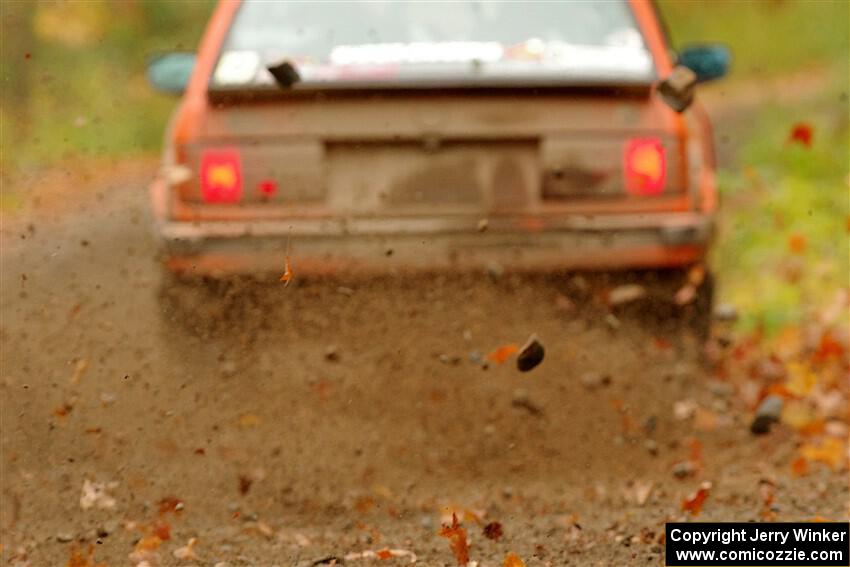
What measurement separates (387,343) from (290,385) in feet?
1.30

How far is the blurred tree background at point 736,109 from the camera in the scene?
23.5ft

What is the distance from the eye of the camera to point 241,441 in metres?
4.35

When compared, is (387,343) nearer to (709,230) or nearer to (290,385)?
(290,385)

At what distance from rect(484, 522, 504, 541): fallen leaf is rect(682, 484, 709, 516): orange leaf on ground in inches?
25.6

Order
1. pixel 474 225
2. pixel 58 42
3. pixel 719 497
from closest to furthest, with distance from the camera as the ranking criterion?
pixel 719 497 → pixel 474 225 → pixel 58 42

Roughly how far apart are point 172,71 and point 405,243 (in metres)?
1.43

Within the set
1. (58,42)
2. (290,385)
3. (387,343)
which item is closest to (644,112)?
(387,343)

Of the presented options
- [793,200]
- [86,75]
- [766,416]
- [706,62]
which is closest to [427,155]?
[706,62]

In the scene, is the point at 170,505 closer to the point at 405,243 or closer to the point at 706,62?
the point at 405,243

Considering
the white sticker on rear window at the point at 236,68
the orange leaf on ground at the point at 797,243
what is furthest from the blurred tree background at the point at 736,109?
the white sticker on rear window at the point at 236,68

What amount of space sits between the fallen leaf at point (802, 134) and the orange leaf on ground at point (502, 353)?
518cm

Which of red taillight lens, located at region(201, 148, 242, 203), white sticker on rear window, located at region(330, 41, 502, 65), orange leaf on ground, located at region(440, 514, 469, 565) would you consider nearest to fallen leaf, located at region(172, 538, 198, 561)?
orange leaf on ground, located at region(440, 514, 469, 565)

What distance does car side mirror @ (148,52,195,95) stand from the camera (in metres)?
5.21

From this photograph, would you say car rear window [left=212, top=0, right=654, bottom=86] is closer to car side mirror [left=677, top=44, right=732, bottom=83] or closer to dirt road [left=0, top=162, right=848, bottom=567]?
car side mirror [left=677, top=44, right=732, bottom=83]
